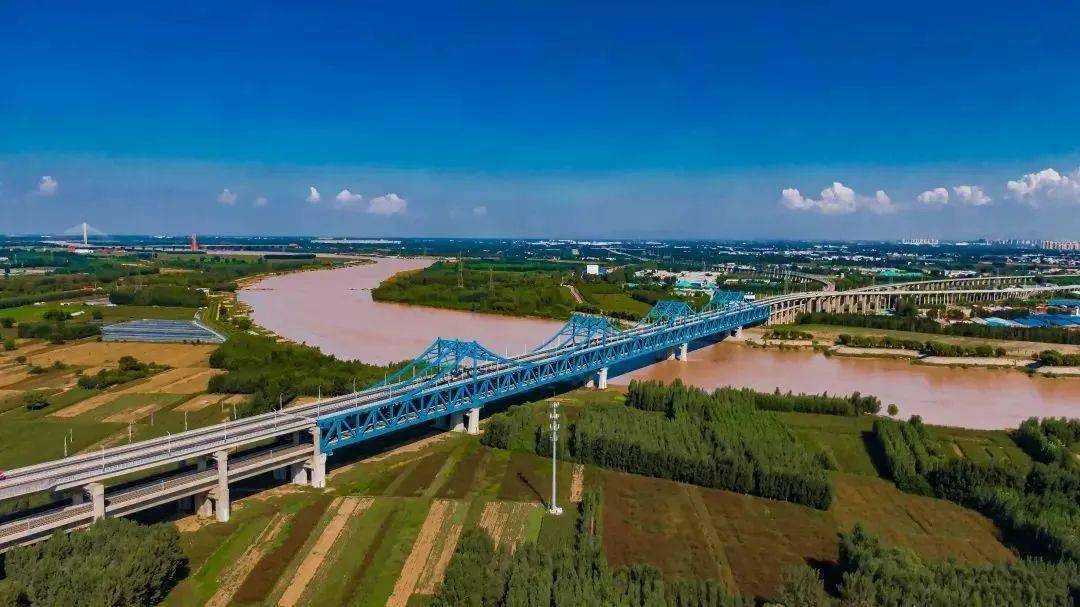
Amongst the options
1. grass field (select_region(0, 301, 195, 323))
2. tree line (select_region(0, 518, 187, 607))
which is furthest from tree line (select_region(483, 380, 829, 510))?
grass field (select_region(0, 301, 195, 323))

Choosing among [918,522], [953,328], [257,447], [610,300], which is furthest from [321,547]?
[610,300]

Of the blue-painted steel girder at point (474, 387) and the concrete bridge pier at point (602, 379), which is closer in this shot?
the blue-painted steel girder at point (474, 387)

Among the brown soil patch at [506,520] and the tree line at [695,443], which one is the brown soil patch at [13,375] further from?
the brown soil patch at [506,520]

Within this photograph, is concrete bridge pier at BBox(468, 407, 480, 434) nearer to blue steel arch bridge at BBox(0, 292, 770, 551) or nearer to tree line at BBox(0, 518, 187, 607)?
blue steel arch bridge at BBox(0, 292, 770, 551)

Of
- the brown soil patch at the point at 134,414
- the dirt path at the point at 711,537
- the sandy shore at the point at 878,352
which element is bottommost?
the dirt path at the point at 711,537

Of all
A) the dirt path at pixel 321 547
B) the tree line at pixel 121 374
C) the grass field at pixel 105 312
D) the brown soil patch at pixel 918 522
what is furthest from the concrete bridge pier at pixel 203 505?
the grass field at pixel 105 312

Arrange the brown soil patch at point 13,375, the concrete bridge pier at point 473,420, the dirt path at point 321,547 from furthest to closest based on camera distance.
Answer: the brown soil patch at point 13,375, the concrete bridge pier at point 473,420, the dirt path at point 321,547
